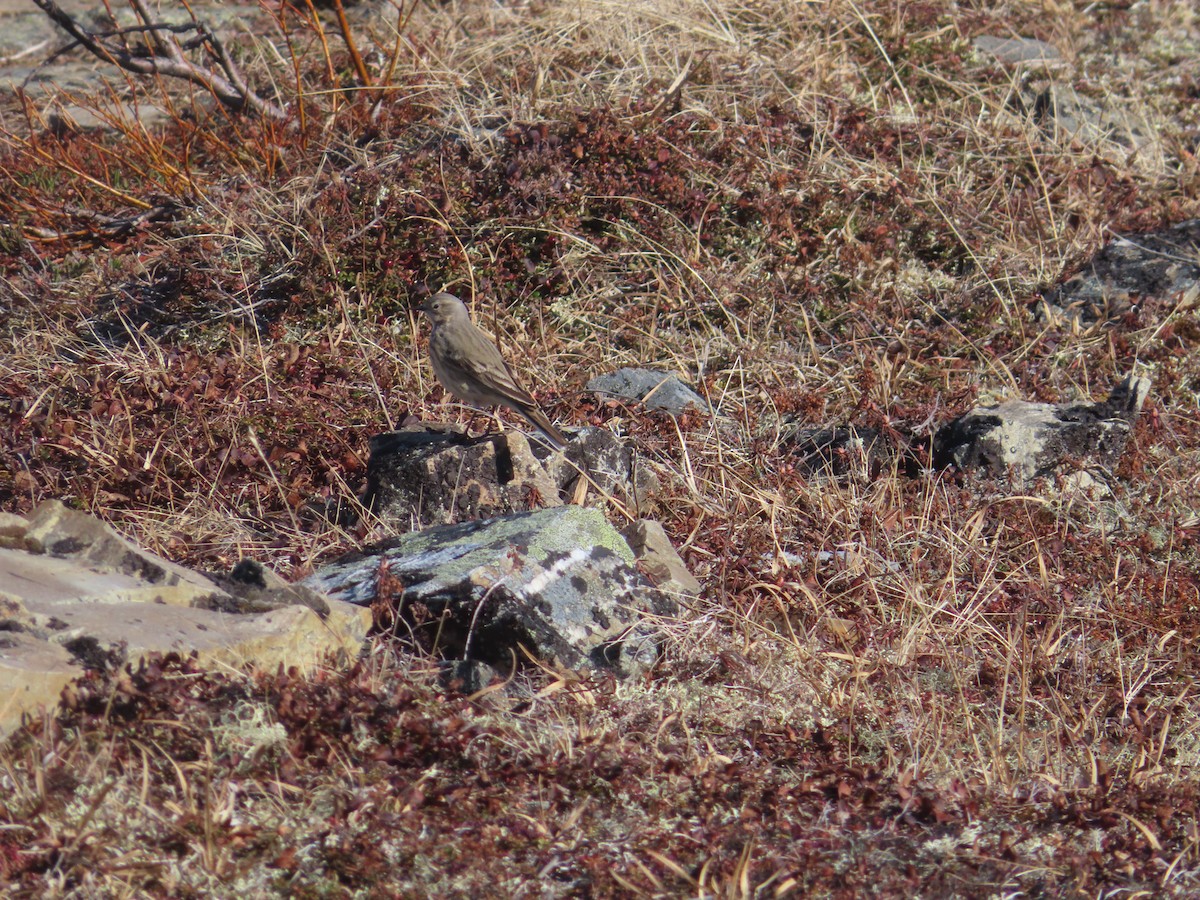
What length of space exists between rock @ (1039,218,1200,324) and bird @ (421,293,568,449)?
4.20 meters

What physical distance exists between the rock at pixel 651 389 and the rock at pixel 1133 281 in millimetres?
2843

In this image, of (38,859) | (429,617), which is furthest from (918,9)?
(38,859)

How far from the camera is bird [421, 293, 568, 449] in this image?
20.9 feet

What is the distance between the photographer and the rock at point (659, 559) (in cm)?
549

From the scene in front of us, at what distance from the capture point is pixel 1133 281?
8.64 metres

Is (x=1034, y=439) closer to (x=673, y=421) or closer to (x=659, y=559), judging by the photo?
(x=673, y=421)

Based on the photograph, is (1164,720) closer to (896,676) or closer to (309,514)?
(896,676)

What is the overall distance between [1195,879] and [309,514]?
14.5 ft

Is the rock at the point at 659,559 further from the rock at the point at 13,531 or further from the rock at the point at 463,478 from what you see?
the rock at the point at 13,531

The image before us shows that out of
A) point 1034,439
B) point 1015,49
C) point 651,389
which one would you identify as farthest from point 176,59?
point 1015,49

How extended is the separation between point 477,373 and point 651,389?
1.52 metres

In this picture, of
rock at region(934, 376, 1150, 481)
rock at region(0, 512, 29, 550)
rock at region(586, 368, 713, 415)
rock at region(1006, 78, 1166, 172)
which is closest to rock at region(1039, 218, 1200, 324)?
rock at region(1006, 78, 1166, 172)

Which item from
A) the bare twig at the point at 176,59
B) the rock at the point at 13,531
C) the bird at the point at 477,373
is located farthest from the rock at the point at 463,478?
the bare twig at the point at 176,59

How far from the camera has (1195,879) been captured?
12.6 ft
